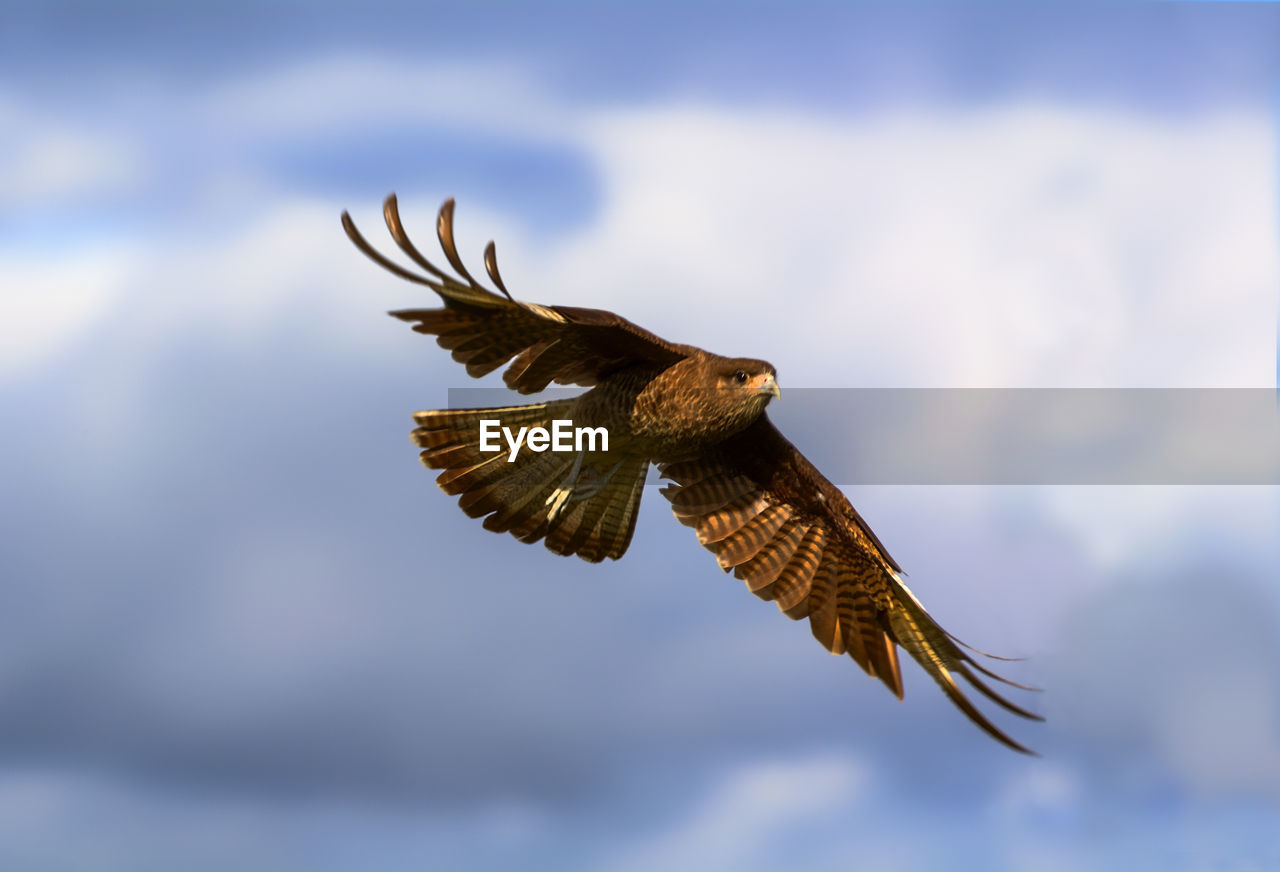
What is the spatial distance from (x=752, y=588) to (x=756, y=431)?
1.35 m

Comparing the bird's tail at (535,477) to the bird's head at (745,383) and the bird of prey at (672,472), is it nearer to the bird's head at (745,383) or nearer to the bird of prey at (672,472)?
the bird of prey at (672,472)

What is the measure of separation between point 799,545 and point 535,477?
96.8 inches

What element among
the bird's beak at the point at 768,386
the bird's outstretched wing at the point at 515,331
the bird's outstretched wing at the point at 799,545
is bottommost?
the bird's outstretched wing at the point at 799,545

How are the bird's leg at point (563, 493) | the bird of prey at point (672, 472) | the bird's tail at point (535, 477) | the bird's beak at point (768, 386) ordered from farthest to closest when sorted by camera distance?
the bird's leg at point (563, 493) → the bird's tail at point (535, 477) → the bird's beak at point (768, 386) → the bird of prey at point (672, 472)

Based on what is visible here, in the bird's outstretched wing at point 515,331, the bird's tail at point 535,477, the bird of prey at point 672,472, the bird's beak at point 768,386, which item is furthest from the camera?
the bird's tail at point 535,477

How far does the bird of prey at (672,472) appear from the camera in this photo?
9156 millimetres

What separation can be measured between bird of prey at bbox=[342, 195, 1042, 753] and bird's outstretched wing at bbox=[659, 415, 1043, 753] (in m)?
0.01

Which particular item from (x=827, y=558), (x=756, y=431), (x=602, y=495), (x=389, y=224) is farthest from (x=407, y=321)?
(x=827, y=558)

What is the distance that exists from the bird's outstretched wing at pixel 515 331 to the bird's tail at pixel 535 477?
20.0 inches

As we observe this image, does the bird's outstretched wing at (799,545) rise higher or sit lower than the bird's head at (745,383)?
lower

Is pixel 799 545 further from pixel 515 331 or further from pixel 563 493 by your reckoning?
pixel 515 331

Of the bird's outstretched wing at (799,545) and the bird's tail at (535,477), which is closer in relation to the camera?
the bird's tail at (535,477)

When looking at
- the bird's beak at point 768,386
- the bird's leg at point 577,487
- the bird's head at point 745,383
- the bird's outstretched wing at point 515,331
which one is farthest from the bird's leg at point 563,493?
the bird's beak at point 768,386

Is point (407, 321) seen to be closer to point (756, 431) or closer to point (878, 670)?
point (756, 431)
